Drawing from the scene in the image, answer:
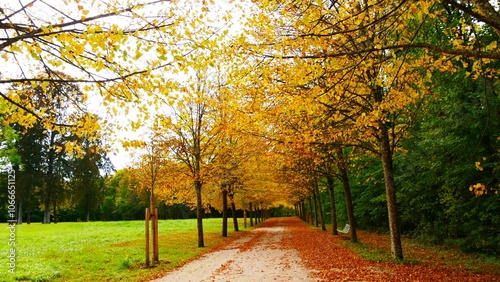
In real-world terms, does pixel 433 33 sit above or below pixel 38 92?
above

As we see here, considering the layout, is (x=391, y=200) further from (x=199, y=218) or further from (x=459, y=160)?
(x=199, y=218)

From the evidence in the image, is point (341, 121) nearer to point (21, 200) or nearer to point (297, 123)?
point (297, 123)

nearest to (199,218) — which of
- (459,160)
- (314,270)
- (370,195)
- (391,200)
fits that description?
(314,270)

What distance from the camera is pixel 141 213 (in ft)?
233

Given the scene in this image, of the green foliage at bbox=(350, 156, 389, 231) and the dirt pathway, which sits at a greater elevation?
the green foliage at bbox=(350, 156, 389, 231)

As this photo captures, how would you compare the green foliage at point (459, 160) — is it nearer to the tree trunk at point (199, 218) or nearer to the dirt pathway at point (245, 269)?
the dirt pathway at point (245, 269)

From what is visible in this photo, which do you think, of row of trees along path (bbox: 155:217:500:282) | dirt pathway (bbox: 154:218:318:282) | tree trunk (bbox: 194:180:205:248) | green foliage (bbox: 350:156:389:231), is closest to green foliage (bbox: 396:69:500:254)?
row of trees along path (bbox: 155:217:500:282)

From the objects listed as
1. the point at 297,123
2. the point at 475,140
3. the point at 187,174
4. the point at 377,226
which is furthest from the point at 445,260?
the point at 377,226

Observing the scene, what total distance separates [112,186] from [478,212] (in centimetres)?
7134

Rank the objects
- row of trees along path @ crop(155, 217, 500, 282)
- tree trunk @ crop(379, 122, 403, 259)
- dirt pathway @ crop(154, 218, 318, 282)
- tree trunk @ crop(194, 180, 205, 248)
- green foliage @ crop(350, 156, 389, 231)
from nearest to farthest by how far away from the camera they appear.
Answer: row of trees along path @ crop(155, 217, 500, 282) < dirt pathway @ crop(154, 218, 318, 282) < tree trunk @ crop(379, 122, 403, 259) < tree trunk @ crop(194, 180, 205, 248) < green foliage @ crop(350, 156, 389, 231)

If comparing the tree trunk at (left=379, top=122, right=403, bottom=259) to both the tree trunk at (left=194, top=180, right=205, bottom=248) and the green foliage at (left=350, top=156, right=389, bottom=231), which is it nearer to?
the green foliage at (left=350, top=156, right=389, bottom=231)

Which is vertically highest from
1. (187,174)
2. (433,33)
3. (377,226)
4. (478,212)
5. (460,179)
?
(433,33)

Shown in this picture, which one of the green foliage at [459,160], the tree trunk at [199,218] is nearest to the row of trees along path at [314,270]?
the green foliage at [459,160]

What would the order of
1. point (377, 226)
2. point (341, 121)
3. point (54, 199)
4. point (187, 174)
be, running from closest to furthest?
point (341, 121), point (187, 174), point (377, 226), point (54, 199)
